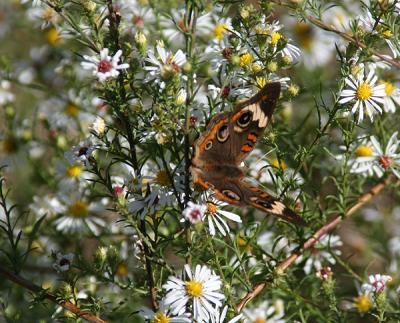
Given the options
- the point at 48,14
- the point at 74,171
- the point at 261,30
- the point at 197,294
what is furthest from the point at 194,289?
the point at 48,14

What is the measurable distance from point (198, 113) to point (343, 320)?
862 millimetres

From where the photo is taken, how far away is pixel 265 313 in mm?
2561

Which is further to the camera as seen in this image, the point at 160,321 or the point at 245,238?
the point at 245,238

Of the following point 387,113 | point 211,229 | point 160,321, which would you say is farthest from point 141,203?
point 387,113

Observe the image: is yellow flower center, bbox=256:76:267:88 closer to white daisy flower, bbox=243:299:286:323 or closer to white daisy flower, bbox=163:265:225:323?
white daisy flower, bbox=163:265:225:323

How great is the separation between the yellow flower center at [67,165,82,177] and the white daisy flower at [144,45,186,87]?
4.14 feet

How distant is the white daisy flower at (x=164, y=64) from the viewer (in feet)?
5.92

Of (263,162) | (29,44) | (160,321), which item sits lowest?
(160,321)

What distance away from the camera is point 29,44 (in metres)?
5.13

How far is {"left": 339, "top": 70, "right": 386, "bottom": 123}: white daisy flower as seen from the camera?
2109mm

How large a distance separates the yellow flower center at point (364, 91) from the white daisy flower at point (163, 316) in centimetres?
92

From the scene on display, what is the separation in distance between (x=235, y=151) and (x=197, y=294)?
Answer: 0.51m

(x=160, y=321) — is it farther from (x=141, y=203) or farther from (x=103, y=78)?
(x=103, y=78)

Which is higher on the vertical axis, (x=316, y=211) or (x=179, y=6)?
(x=179, y=6)
